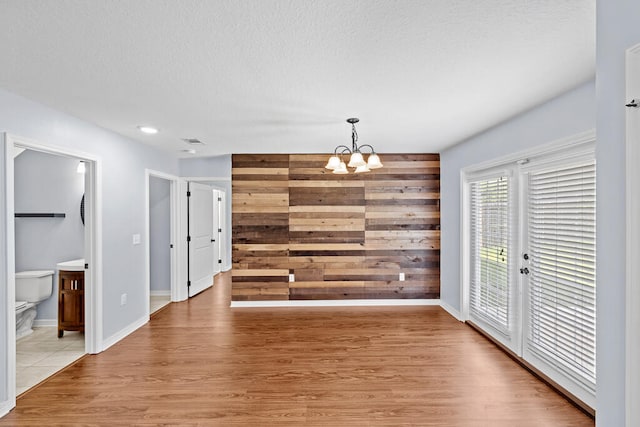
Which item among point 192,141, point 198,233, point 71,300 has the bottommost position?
point 71,300

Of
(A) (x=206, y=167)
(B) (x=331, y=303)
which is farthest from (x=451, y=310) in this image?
(A) (x=206, y=167)

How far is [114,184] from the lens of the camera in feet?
12.4

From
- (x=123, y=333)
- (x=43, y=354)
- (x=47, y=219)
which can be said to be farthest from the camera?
(x=47, y=219)

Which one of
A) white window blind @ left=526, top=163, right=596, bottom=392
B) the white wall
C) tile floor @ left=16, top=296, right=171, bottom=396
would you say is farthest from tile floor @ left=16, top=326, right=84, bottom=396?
white window blind @ left=526, top=163, right=596, bottom=392

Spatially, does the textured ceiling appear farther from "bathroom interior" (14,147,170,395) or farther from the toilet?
the toilet

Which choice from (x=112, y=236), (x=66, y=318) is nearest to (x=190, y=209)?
(x=112, y=236)

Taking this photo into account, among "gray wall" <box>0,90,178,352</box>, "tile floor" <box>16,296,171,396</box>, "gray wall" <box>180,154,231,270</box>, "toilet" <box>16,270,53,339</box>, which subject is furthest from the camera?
Result: "gray wall" <box>180,154,231,270</box>

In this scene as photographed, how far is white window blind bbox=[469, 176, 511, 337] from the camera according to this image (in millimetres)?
3467

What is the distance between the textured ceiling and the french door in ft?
2.17

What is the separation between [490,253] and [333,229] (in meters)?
2.21

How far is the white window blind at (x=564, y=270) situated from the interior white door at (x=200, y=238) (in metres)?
4.79

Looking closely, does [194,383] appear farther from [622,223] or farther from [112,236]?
[622,223]

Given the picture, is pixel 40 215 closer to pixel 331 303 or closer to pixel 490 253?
pixel 331 303

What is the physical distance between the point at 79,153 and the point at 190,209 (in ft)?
7.93
